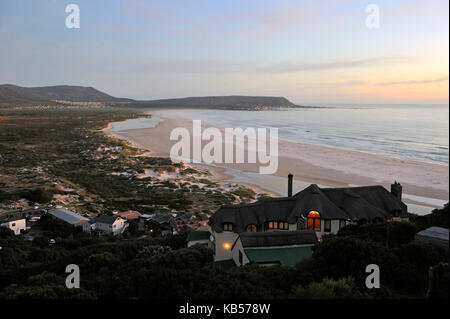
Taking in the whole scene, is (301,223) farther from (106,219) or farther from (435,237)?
(106,219)

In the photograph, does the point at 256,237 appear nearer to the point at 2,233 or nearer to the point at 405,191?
the point at 2,233

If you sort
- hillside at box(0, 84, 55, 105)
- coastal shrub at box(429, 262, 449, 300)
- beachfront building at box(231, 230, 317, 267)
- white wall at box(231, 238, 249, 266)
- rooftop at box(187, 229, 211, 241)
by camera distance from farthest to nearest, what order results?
hillside at box(0, 84, 55, 105)
rooftop at box(187, 229, 211, 241)
white wall at box(231, 238, 249, 266)
beachfront building at box(231, 230, 317, 267)
coastal shrub at box(429, 262, 449, 300)

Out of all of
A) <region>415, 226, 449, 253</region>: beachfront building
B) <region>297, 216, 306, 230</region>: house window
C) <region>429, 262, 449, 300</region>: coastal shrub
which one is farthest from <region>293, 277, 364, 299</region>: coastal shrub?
<region>297, 216, 306, 230</region>: house window

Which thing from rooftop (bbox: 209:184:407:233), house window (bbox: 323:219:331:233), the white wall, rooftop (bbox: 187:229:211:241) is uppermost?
rooftop (bbox: 209:184:407:233)

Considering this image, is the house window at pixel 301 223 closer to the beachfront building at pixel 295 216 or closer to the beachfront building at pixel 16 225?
the beachfront building at pixel 295 216

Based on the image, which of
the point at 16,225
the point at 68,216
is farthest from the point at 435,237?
the point at 16,225

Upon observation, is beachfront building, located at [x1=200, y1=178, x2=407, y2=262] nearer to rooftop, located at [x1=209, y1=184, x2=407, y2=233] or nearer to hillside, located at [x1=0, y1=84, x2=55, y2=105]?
rooftop, located at [x1=209, y1=184, x2=407, y2=233]
